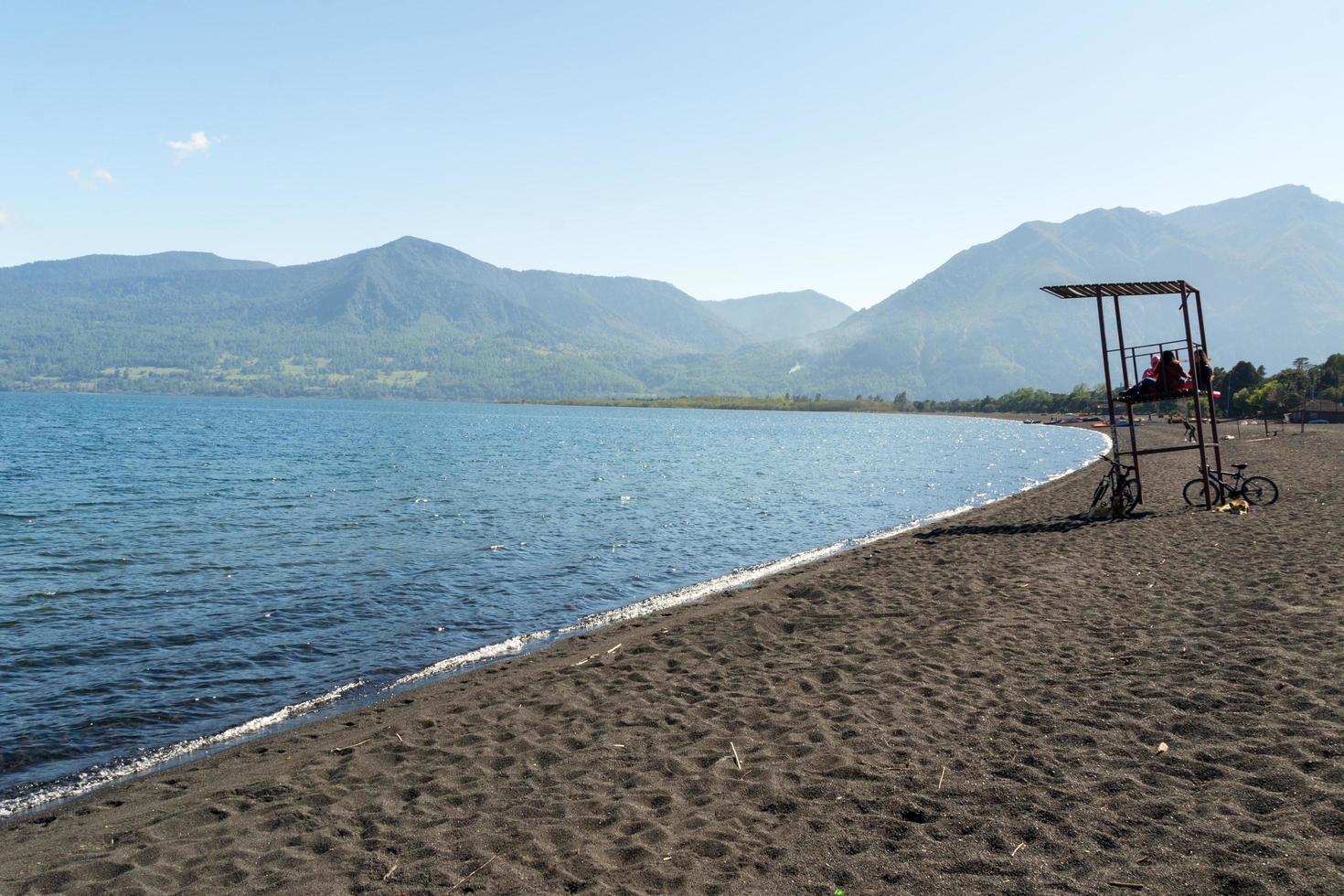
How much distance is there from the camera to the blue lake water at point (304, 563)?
12383 millimetres

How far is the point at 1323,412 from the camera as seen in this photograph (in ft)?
343

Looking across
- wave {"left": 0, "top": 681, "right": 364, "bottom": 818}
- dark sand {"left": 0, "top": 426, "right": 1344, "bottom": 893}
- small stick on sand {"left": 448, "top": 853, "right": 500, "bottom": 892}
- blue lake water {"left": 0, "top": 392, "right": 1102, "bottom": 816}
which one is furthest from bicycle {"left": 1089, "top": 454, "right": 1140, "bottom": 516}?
small stick on sand {"left": 448, "top": 853, "right": 500, "bottom": 892}

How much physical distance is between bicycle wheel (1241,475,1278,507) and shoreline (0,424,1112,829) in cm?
1659

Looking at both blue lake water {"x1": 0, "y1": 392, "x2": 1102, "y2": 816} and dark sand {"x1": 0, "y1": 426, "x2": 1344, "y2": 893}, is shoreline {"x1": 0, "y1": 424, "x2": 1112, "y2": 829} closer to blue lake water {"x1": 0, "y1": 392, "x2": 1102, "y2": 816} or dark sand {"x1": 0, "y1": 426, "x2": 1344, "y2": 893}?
blue lake water {"x1": 0, "y1": 392, "x2": 1102, "y2": 816}

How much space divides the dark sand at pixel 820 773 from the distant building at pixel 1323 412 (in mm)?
117369

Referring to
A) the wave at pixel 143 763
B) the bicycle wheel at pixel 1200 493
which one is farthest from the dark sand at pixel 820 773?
the bicycle wheel at pixel 1200 493

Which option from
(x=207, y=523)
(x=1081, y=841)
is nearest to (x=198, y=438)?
(x=207, y=523)

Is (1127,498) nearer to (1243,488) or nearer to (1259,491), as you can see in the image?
(1243,488)

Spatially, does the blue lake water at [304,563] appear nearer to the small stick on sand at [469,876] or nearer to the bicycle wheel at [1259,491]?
the small stick on sand at [469,876]

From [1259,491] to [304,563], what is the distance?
31764mm

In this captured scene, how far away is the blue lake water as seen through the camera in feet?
40.6

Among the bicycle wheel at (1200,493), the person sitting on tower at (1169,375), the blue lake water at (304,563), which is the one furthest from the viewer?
the bicycle wheel at (1200,493)

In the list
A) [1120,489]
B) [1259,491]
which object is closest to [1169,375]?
[1120,489]

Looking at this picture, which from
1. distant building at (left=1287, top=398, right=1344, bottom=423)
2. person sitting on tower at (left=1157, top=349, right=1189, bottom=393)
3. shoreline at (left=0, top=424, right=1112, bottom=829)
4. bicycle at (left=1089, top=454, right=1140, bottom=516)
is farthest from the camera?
distant building at (left=1287, top=398, right=1344, bottom=423)
